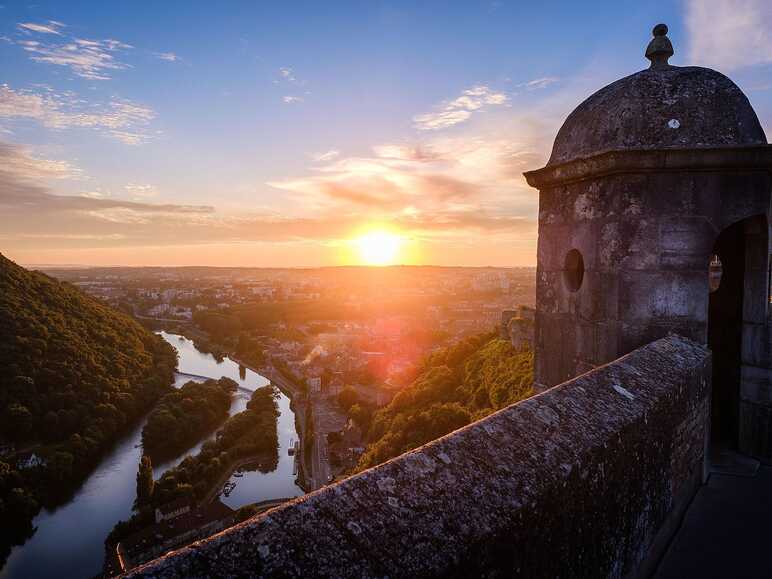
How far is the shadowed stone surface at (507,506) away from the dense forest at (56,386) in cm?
3238

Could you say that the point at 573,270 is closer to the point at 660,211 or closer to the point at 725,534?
the point at 660,211

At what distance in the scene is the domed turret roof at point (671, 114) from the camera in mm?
3729

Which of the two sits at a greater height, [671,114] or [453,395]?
[671,114]

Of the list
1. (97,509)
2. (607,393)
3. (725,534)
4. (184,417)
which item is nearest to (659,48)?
(607,393)

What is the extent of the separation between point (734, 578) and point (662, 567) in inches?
12.8

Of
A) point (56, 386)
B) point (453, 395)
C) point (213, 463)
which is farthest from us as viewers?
point (56, 386)

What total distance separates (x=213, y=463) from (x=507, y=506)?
33.9m

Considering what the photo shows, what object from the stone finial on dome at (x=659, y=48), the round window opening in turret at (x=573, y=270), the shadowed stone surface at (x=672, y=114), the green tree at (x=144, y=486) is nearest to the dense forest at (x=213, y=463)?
the green tree at (x=144, y=486)

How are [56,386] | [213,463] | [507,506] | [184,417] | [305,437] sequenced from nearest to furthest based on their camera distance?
[507,506] < [213,463] < [305,437] < [184,417] < [56,386]

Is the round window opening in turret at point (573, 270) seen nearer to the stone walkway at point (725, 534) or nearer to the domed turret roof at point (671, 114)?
the domed turret roof at point (671, 114)

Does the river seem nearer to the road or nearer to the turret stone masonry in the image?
the road

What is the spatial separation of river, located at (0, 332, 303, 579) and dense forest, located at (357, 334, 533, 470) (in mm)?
6791

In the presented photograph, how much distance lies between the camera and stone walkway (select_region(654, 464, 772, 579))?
2666 mm

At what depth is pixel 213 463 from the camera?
31828mm
